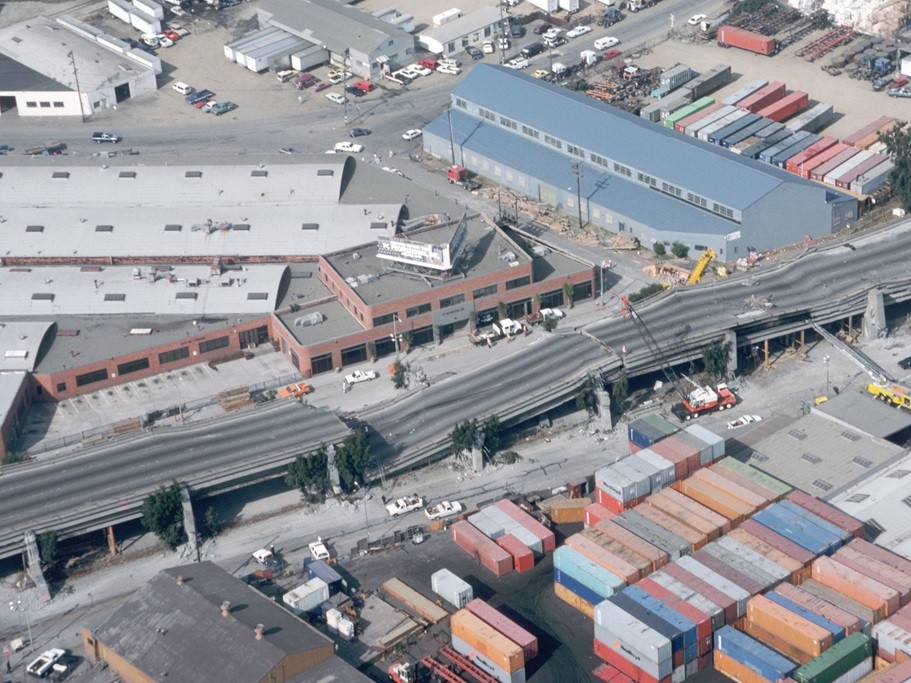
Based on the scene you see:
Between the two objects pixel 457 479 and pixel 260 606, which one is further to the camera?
pixel 457 479

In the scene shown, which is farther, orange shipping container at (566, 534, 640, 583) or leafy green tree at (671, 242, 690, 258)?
leafy green tree at (671, 242, 690, 258)

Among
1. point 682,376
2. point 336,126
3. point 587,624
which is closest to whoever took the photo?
point 587,624

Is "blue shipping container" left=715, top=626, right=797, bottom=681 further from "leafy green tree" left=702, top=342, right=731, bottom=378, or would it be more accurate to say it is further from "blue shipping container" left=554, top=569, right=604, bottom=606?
"leafy green tree" left=702, top=342, right=731, bottom=378

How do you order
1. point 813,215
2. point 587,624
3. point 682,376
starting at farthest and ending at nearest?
point 813,215 < point 682,376 < point 587,624

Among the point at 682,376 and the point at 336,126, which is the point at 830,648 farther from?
the point at 336,126

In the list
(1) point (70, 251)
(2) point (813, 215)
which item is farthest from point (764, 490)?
(1) point (70, 251)

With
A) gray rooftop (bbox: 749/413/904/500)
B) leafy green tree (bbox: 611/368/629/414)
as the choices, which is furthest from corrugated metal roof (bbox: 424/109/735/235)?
gray rooftop (bbox: 749/413/904/500)
